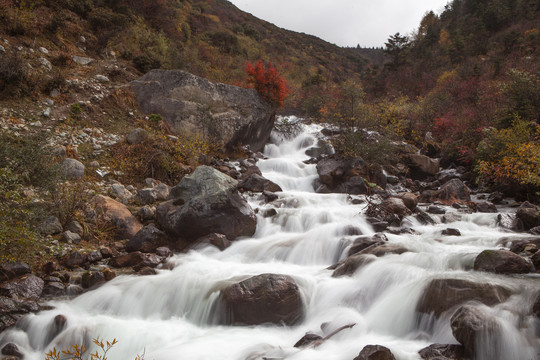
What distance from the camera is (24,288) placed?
17.5ft

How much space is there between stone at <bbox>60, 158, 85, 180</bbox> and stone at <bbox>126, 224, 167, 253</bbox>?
8.71 ft

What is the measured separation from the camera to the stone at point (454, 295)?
4.38 m

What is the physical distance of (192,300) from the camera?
5.82 meters

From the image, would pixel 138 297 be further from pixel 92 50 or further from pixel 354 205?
pixel 92 50

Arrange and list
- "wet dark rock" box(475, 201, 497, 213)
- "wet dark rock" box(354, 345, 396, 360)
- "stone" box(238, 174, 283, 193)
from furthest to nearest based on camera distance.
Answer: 1. "stone" box(238, 174, 283, 193)
2. "wet dark rock" box(475, 201, 497, 213)
3. "wet dark rock" box(354, 345, 396, 360)

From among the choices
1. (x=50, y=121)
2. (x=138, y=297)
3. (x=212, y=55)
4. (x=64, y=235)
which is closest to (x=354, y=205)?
(x=138, y=297)

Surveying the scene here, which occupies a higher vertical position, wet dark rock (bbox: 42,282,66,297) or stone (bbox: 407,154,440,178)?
stone (bbox: 407,154,440,178)

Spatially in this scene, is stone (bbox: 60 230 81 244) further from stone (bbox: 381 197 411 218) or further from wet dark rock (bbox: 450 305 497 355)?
stone (bbox: 381 197 411 218)

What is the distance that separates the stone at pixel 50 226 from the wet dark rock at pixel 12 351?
275cm

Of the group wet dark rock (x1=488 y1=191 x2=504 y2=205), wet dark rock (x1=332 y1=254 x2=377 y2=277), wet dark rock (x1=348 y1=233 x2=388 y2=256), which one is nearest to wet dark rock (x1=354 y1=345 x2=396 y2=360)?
wet dark rock (x1=332 y1=254 x2=377 y2=277)

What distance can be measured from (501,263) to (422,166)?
33.0ft

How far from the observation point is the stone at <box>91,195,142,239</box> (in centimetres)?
764

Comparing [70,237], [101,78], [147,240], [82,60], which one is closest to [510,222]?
[147,240]

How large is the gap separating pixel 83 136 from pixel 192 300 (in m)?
7.38
